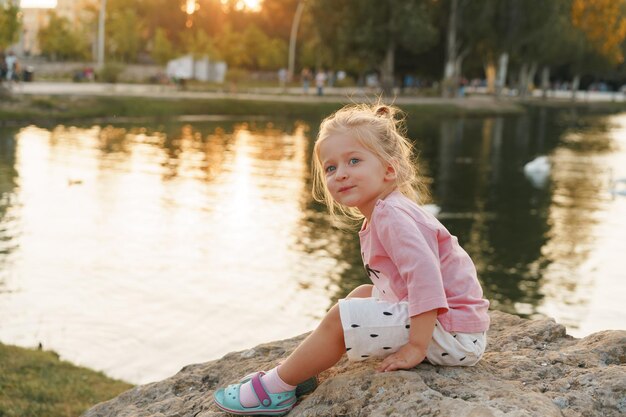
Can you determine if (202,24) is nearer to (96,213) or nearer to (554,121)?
(554,121)

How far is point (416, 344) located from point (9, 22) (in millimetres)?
38082

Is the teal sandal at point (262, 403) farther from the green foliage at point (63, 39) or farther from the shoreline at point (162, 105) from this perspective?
the green foliage at point (63, 39)

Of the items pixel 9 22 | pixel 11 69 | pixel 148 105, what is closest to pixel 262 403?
pixel 148 105

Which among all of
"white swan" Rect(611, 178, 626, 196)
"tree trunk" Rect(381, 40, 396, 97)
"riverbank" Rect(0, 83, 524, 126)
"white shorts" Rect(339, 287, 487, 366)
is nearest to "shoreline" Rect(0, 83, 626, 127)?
"riverbank" Rect(0, 83, 524, 126)

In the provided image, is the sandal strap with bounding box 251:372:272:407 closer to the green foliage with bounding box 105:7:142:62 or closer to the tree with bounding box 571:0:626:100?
the green foliage with bounding box 105:7:142:62

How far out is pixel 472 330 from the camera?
3592mm

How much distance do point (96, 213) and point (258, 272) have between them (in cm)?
562

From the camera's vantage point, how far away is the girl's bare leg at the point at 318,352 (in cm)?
358

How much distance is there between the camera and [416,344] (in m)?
3.47

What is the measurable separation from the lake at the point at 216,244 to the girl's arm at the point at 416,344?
17.8 feet

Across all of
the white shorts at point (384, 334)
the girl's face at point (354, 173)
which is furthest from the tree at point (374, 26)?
the white shorts at point (384, 334)

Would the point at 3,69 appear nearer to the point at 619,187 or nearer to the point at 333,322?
the point at 619,187

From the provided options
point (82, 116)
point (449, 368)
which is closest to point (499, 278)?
point (449, 368)

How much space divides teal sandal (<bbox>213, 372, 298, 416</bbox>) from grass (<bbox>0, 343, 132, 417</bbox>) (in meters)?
2.98
